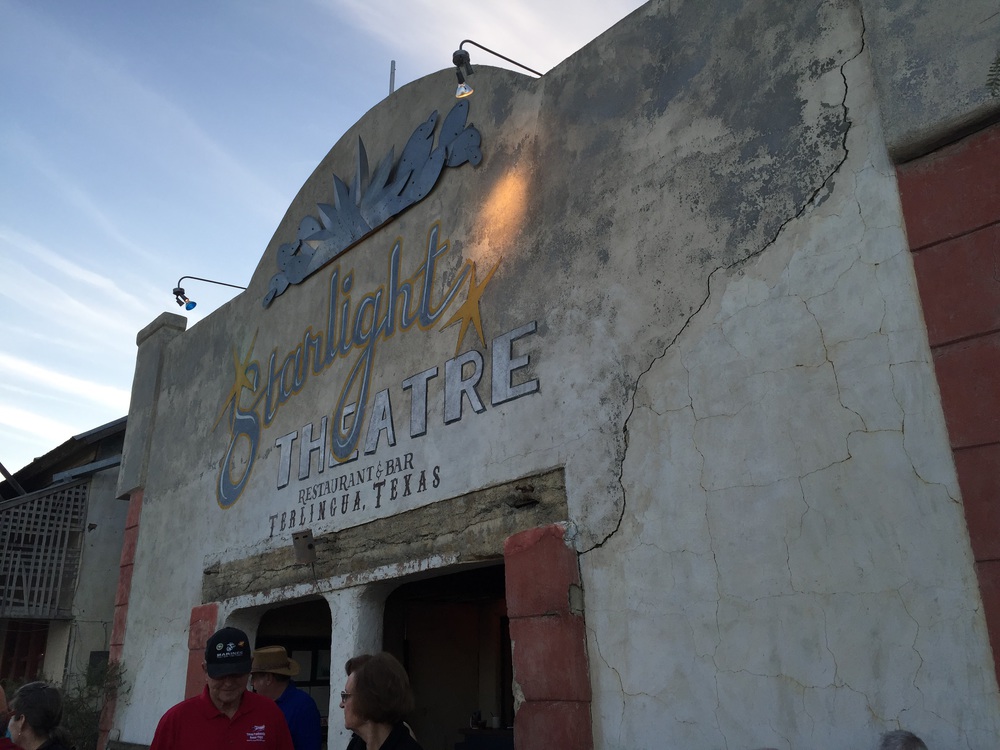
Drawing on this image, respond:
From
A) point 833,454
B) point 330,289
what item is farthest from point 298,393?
point 833,454

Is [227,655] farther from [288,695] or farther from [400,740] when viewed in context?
[288,695]

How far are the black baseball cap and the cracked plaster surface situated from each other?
2.24 m

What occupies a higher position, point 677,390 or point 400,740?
point 677,390

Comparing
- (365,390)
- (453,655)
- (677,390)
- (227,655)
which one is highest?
(365,390)

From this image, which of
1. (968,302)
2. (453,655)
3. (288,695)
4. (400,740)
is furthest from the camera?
(453,655)

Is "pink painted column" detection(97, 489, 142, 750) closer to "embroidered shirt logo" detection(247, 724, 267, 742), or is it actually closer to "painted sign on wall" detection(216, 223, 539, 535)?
"painted sign on wall" detection(216, 223, 539, 535)

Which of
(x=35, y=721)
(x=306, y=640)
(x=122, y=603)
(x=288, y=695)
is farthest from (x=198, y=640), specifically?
(x=35, y=721)

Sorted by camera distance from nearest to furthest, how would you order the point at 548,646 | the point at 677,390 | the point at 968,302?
1. the point at 968,302
2. the point at 677,390
3. the point at 548,646

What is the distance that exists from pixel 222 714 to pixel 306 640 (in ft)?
21.3

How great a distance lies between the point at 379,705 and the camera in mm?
3035

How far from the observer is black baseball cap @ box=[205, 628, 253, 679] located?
3472 millimetres

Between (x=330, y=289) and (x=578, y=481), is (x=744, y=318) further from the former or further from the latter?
(x=330, y=289)

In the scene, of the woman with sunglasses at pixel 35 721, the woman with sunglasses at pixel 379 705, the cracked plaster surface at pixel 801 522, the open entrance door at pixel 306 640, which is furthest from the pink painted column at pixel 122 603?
the woman with sunglasses at pixel 379 705

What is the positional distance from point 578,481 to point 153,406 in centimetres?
696
